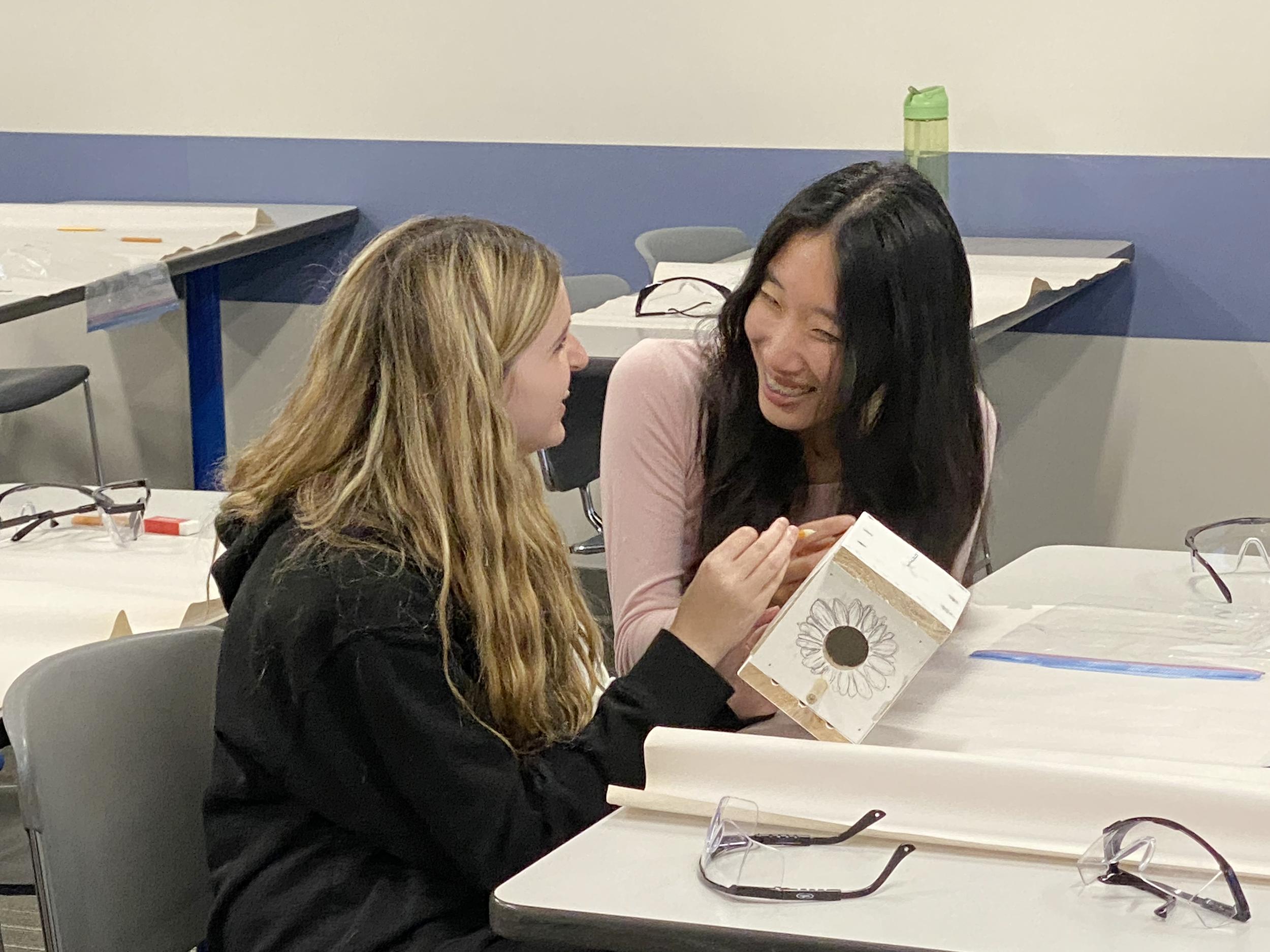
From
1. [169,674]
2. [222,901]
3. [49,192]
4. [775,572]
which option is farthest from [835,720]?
[49,192]

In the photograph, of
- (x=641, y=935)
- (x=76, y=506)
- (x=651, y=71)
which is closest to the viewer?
(x=641, y=935)

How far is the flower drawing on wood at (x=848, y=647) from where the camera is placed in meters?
1.13

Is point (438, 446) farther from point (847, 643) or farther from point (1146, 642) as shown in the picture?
point (1146, 642)

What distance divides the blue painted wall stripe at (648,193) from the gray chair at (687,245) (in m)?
0.25

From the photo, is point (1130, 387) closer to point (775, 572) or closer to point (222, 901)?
point (775, 572)

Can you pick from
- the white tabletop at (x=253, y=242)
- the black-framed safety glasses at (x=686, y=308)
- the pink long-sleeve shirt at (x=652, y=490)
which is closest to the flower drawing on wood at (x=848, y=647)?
the pink long-sleeve shirt at (x=652, y=490)

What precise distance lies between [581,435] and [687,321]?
0.91 feet

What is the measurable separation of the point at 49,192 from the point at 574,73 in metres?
1.56

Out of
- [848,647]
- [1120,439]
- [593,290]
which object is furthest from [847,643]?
[1120,439]

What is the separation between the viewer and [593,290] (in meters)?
3.14

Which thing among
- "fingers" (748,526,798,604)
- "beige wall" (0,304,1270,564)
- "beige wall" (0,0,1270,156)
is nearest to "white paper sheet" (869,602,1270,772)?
"fingers" (748,526,798,604)

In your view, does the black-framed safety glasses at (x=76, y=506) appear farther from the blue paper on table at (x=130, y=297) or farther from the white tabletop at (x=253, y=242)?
the blue paper on table at (x=130, y=297)

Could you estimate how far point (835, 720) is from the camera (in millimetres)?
1127

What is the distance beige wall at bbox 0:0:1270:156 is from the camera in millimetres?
3359
